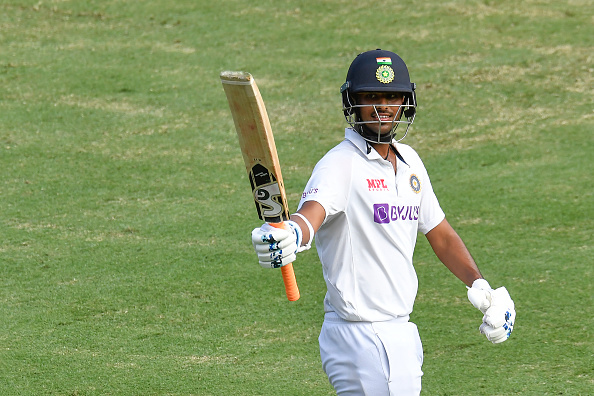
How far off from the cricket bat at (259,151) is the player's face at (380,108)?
1.74ft

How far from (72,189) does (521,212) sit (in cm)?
457

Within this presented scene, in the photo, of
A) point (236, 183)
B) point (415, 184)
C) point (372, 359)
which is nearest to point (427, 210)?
point (415, 184)

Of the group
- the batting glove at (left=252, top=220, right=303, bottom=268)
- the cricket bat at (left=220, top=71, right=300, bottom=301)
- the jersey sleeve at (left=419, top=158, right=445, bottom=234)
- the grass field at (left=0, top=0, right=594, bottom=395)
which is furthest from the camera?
the grass field at (left=0, top=0, right=594, bottom=395)

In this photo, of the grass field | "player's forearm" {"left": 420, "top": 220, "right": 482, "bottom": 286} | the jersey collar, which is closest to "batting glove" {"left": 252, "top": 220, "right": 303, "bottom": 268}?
the jersey collar

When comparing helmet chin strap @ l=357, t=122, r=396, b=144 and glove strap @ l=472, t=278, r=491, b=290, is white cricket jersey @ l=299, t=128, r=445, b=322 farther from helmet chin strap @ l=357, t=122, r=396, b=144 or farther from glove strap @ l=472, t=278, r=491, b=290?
glove strap @ l=472, t=278, r=491, b=290

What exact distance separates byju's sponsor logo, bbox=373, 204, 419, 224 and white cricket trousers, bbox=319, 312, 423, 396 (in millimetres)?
452

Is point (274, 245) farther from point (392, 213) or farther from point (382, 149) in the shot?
point (382, 149)

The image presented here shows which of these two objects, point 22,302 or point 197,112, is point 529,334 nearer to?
point 22,302

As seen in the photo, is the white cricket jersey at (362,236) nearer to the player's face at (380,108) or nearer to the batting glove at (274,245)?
the player's face at (380,108)

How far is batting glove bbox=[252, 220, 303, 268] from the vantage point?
3234 mm

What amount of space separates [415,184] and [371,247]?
17.5 inches

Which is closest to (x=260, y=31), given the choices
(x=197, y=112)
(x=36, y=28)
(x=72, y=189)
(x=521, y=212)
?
(x=197, y=112)

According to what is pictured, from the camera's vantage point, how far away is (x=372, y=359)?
369 centimetres

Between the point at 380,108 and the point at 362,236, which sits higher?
the point at 380,108
